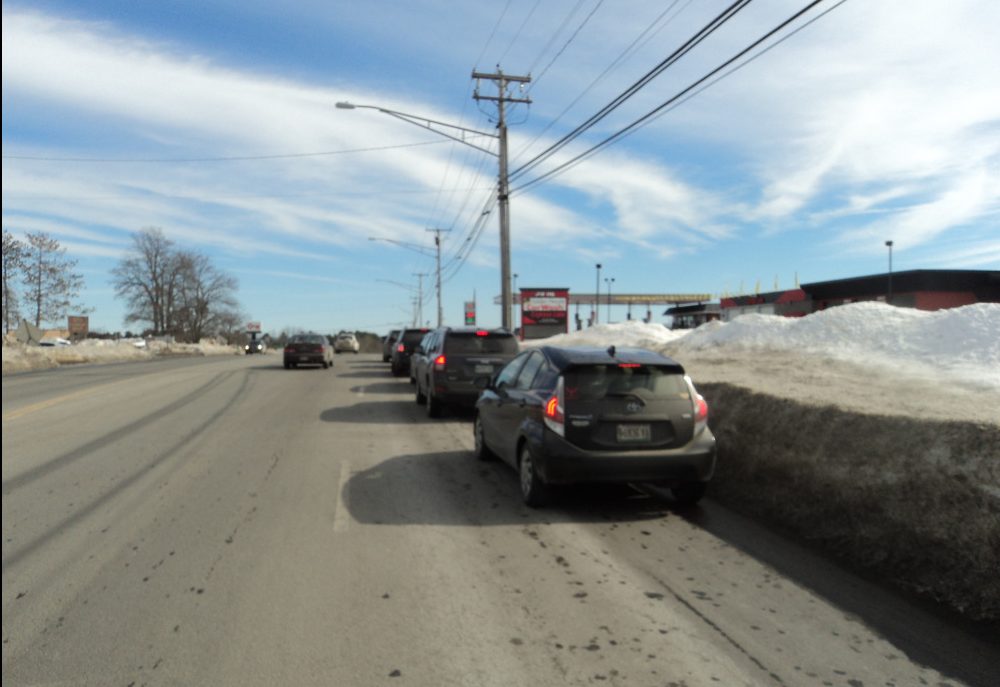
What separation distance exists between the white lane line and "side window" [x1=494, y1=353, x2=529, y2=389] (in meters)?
2.11

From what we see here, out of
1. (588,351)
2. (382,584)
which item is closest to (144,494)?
(382,584)

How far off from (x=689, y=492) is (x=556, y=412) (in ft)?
5.07

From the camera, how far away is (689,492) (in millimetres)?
6523

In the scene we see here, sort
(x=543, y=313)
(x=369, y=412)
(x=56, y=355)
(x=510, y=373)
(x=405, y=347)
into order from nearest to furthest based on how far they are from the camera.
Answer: (x=510, y=373) → (x=369, y=412) → (x=405, y=347) → (x=56, y=355) → (x=543, y=313)

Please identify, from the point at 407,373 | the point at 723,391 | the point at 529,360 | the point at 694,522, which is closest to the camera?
the point at 694,522

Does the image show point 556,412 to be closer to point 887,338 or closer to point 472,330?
point 472,330

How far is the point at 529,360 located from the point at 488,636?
13.9ft

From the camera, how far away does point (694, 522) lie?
20.0ft

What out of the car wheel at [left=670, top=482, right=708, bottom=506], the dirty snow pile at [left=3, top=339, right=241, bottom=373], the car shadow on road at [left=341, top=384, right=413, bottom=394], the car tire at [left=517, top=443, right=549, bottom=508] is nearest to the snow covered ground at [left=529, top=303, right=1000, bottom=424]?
the car wheel at [left=670, top=482, right=708, bottom=506]

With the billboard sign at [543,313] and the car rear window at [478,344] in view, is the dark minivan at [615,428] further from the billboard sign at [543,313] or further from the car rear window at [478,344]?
the billboard sign at [543,313]

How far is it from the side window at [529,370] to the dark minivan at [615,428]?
1.68 ft

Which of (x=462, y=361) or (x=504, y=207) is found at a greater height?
(x=504, y=207)

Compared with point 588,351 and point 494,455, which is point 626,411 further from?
point 494,455

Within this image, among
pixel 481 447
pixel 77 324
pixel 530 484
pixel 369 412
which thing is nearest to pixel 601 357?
pixel 530 484
